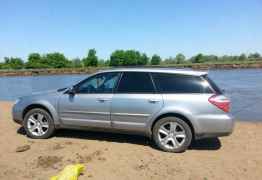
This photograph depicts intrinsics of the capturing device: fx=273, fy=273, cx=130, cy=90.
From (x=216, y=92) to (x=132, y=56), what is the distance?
120m

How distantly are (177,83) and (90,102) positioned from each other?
77.4 inches

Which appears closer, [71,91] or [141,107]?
[141,107]

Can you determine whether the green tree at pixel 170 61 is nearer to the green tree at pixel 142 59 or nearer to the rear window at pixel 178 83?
the green tree at pixel 142 59

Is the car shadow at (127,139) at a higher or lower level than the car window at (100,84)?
lower

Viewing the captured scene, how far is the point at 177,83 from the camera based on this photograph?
5.68 m

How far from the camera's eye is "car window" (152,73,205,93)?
18.1ft

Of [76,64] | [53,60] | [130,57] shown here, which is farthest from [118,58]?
[53,60]

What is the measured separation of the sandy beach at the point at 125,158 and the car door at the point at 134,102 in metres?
0.57

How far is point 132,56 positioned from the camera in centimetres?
12419

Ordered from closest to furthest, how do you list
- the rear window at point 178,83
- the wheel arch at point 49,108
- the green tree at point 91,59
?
the rear window at point 178,83 < the wheel arch at point 49,108 < the green tree at point 91,59

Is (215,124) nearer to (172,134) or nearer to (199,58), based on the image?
(172,134)

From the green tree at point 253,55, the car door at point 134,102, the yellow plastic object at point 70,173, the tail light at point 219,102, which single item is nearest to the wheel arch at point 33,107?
the car door at point 134,102

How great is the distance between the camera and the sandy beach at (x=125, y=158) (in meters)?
4.54

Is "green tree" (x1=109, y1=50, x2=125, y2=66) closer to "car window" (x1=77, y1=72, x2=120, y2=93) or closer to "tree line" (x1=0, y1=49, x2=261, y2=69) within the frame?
"tree line" (x1=0, y1=49, x2=261, y2=69)
